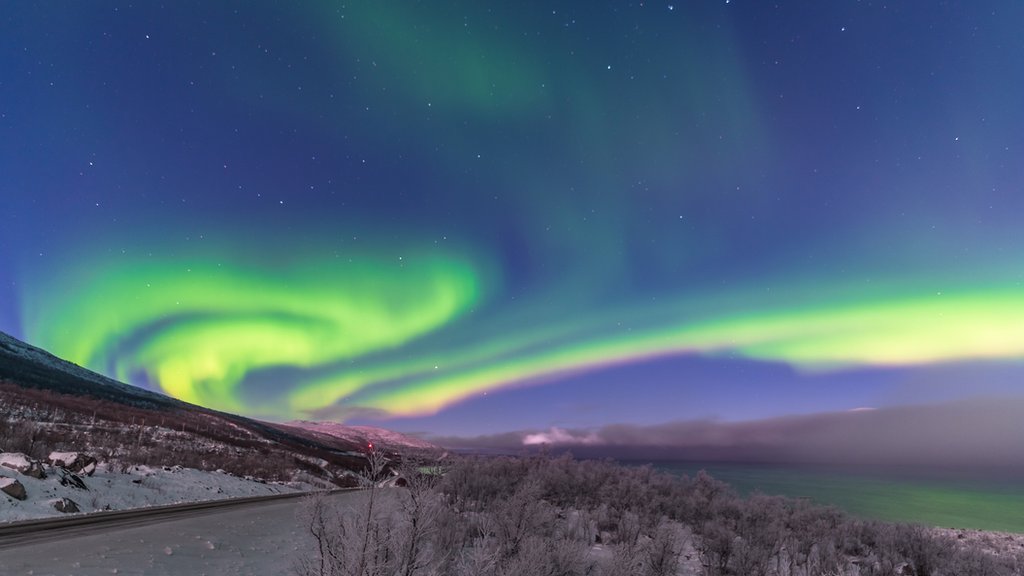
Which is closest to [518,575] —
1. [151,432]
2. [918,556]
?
[918,556]

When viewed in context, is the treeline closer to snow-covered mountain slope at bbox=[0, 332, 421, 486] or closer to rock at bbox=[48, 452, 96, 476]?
snow-covered mountain slope at bbox=[0, 332, 421, 486]

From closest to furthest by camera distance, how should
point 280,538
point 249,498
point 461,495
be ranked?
1. point 280,538
2. point 249,498
3. point 461,495

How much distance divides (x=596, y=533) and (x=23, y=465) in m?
38.0

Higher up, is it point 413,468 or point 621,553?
point 413,468

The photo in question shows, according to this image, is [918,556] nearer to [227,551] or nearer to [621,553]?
[621,553]

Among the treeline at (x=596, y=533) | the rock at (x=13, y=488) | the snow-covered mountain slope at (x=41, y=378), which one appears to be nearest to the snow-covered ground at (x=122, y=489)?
the rock at (x=13, y=488)

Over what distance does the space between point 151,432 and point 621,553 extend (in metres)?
77.6

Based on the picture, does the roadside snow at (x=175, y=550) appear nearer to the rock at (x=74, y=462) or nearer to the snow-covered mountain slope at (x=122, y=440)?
the snow-covered mountain slope at (x=122, y=440)

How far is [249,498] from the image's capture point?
128 feet

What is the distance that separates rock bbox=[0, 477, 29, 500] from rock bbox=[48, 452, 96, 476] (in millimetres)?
8143

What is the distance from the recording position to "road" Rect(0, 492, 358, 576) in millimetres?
15203

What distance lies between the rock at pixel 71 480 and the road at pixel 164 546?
14.6 ft

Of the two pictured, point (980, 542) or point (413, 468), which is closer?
point (413, 468)

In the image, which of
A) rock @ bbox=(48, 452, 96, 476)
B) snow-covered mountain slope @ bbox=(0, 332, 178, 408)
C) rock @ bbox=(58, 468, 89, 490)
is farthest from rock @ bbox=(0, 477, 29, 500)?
snow-covered mountain slope @ bbox=(0, 332, 178, 408)
